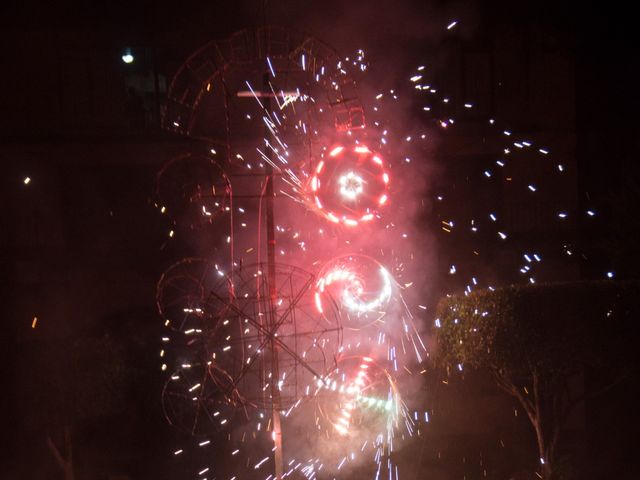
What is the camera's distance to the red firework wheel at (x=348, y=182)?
18.8 feet

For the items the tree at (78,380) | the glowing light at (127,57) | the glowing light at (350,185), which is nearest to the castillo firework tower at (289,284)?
the glowing light at (350,185)

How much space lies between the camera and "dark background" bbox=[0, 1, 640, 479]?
9789mm

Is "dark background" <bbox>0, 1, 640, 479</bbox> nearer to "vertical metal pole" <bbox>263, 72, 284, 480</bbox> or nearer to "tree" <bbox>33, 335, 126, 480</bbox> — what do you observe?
"tree" <bbox>33, 335, 126, 480</bbox>

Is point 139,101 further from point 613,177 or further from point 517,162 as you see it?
point 613,177

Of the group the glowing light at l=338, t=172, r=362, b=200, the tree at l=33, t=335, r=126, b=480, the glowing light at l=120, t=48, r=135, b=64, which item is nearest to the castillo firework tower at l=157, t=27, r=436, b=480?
the glowing light at l=338, t=172, r=362, b=200

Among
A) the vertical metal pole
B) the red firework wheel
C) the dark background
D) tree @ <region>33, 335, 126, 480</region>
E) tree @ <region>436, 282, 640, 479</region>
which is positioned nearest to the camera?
the vertical metal pole

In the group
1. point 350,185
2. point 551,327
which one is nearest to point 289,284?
point 551,327

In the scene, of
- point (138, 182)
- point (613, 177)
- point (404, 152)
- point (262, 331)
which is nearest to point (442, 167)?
point (404, 152)

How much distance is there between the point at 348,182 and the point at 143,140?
5141mm

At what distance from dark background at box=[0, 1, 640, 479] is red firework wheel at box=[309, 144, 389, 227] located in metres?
4.02

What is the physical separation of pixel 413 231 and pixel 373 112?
5.04 ft

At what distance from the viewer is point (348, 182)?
5773mm

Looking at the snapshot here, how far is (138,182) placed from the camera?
1023 centimetres

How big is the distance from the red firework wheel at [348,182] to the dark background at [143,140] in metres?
4.02
